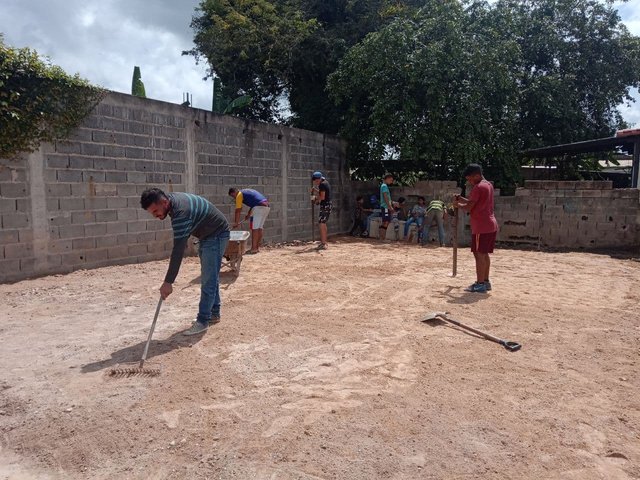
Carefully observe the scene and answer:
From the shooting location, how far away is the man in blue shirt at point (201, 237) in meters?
4.08

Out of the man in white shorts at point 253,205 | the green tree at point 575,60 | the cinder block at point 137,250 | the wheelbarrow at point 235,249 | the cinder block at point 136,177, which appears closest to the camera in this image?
→ the wheelbarrow at point 235,249

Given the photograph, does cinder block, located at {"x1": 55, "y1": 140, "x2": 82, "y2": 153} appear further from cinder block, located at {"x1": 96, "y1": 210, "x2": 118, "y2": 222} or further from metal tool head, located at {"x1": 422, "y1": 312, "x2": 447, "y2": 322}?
metal tool head, located at {"x1": 422, "y1": 312, "x2": 447, "y2": 322}

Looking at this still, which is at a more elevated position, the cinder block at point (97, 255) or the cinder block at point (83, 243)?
the cinder block at point (83, 243)

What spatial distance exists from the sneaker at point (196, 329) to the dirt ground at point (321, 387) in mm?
115

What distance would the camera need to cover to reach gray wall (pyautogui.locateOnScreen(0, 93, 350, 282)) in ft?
21.6

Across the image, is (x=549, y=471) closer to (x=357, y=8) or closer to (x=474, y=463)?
(x=474, y=463)

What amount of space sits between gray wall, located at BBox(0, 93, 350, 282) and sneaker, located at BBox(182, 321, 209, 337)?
3.50 metres

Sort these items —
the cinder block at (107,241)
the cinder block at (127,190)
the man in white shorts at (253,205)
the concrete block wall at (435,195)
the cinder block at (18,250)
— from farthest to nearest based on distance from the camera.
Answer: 1. the concrete block wall at (435,195)
2. the man in white shorts at (253,205)
3. the cinder block at (127,190)
4. the cinder block at (107,241)
5. the cinder block at (18,250)

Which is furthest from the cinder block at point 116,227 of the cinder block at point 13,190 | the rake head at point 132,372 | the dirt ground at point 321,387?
the rake head at point 132,372

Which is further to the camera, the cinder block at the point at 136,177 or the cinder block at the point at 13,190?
the cinder block at the point at 136,177

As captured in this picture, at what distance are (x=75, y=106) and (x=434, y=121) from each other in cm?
854

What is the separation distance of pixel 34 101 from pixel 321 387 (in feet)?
18.9

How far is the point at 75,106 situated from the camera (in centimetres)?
702

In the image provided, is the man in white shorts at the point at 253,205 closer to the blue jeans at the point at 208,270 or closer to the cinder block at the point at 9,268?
the cinder block at the point at 9,268
